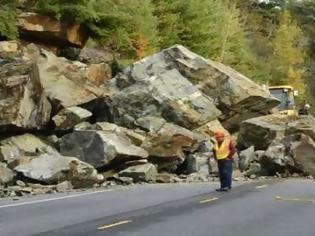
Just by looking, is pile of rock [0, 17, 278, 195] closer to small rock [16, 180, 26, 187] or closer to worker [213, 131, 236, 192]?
small rock [16, 180, 26, 187]

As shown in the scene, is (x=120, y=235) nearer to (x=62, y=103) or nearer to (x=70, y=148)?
(x=70, y=148)

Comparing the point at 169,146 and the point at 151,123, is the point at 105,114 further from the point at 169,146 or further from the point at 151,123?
the point at 169,146

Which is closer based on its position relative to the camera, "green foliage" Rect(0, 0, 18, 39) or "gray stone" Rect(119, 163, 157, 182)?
"gray stone" Rect(119, 163, 157, 182)

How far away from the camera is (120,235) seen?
34.3ft

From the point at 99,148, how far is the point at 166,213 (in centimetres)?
1101

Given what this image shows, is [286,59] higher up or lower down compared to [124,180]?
higher up

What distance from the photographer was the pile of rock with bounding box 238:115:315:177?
2541cm

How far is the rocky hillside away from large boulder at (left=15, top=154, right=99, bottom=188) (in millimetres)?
32

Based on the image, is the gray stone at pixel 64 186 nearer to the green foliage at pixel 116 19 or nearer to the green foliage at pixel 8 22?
the green foliage at pixel 8 22

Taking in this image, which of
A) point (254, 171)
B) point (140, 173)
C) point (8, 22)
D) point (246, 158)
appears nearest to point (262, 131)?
point (246, 158)

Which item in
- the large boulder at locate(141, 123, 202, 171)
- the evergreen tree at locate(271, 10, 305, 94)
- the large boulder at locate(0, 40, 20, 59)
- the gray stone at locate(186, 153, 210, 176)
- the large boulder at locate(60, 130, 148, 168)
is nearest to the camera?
the large boulder at locate(60, 130, 148, 168)

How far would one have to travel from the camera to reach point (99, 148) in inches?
941

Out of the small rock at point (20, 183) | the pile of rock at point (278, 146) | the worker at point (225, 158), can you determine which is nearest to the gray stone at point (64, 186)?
the small rock at point (20, 183)

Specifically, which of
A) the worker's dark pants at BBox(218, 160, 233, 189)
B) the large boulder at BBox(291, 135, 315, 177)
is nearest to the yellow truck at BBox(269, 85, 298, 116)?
the large boulder at BBox(291, 135, 315, 177)
